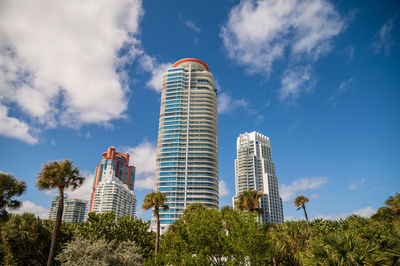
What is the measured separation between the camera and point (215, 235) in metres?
20.9

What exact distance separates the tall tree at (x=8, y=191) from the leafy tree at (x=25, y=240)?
8.62 m

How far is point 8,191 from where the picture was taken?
82.2 feet

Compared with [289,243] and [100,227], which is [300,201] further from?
[100,227]

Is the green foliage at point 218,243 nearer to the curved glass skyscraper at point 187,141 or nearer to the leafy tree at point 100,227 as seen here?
the leafy tree at point 100,227

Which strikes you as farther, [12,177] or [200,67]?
[200,67]

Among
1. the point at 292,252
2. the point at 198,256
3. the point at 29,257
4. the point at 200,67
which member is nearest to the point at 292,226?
the point at 292,252

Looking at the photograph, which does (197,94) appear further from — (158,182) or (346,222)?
(346,222)

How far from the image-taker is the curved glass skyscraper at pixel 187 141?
125 m

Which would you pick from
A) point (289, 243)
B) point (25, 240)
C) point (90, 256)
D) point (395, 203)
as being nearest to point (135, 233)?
point (90, 256)

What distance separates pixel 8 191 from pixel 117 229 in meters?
16.1

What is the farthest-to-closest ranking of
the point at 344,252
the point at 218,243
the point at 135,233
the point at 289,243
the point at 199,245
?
the point at 135,233 → the point at 289,243 → the point at 218,243 → the point at 199,245 → the point at 344,252

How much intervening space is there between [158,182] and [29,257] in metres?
97.6

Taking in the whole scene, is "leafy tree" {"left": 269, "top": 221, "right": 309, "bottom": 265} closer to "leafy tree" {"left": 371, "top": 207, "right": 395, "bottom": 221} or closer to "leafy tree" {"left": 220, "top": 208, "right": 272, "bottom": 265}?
"leafy tree" {"left": 220, "top": 208, "right": 272, "bottom": 265}

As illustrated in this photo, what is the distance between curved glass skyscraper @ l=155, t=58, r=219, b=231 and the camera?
125000 mm
